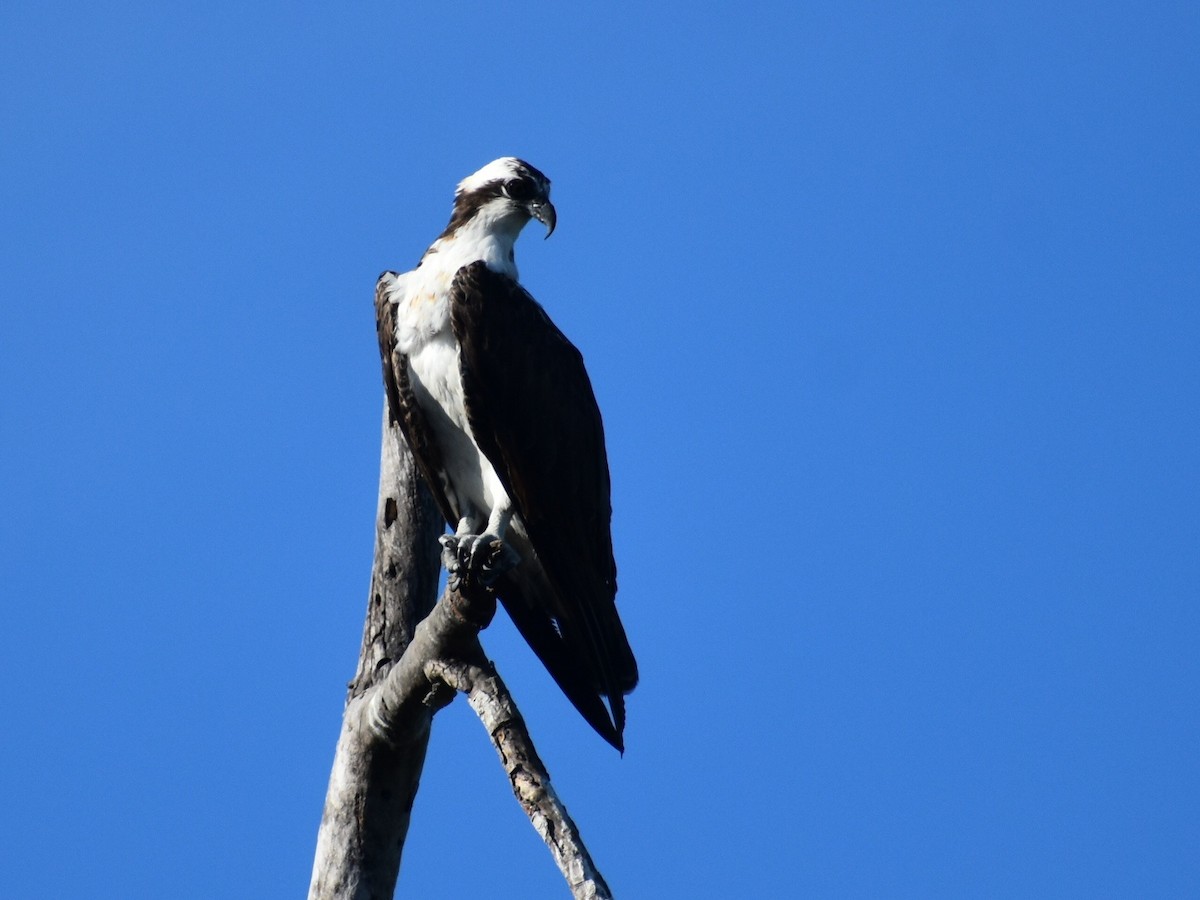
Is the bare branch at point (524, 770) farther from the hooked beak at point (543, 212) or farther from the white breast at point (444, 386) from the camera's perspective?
the hooked beak at point (543, 212)

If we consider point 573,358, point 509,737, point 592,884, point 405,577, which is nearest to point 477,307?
point 573,358

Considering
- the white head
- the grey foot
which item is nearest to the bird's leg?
the grey foot

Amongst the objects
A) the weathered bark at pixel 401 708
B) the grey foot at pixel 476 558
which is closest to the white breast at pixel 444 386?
A: the weathered bark at pixel 401 708

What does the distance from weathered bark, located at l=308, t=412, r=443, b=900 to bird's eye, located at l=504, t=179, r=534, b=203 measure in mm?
1451

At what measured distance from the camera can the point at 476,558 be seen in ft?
16.2

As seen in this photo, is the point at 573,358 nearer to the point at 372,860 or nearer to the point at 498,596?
the point at 498,596

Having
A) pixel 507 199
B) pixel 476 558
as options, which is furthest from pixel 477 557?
pixel 507 199

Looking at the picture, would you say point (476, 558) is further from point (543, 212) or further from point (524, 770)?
point (543, 212)

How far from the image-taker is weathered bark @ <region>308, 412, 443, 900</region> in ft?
16.2

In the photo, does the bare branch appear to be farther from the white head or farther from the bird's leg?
the white head

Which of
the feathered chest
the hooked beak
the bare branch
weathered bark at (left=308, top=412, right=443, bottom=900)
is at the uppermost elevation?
the hooked beak

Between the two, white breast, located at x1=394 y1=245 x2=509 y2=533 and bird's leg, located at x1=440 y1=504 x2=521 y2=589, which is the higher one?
white breast, located at x1=394 y1=245 x2=509 y2=533

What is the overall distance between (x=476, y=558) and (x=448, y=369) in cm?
88

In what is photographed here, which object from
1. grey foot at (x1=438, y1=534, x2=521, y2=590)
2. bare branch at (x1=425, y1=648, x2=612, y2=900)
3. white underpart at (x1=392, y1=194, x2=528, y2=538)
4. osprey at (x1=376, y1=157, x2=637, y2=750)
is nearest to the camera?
bare branch at (x1=425, y1=648, x2=612, y2=900)
